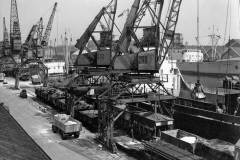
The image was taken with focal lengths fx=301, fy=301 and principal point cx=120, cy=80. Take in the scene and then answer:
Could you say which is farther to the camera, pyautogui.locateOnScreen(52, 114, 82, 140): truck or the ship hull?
the ship hull

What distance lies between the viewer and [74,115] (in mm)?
43125

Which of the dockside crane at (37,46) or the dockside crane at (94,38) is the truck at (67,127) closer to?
the dockside crane at (94,38)

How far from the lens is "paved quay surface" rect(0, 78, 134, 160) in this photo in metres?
28.4

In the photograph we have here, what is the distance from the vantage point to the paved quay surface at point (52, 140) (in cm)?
2838

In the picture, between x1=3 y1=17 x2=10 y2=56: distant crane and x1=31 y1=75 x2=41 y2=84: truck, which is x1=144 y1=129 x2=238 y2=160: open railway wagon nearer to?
x1=31 y1=75 x2=41 y2=84: truck

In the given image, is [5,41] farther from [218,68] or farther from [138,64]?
[138,64]

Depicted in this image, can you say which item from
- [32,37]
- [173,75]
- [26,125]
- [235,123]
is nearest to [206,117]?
[235,123]

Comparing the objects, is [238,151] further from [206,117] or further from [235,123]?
[206,117]

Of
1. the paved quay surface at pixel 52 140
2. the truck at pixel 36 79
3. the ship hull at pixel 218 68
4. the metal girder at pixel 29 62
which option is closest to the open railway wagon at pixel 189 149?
the paved quay surface at pixel 52 140

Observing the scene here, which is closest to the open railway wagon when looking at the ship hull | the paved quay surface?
the paved quay surface

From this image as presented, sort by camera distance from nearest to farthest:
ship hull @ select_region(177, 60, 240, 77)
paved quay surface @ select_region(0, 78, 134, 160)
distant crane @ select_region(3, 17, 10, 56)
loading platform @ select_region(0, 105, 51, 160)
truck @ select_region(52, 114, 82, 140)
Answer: loading platform @ select_region(0, 105, 51, 160) → paved quay surface @ select_region(0, 78, 134, 160) → truck @ select_region(52, 114, 82, 140) → ship hull @ select_region(177, 60, 240, 77) → distant crane @ select_region(3, 17, 10, 56)

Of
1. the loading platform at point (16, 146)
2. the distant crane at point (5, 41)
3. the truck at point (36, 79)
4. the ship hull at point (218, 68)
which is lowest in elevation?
the truck at point (36, 79)

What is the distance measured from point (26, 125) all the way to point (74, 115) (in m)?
6.75

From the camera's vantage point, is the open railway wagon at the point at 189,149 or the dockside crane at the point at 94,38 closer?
the open railway wagon at the point at 189,149
